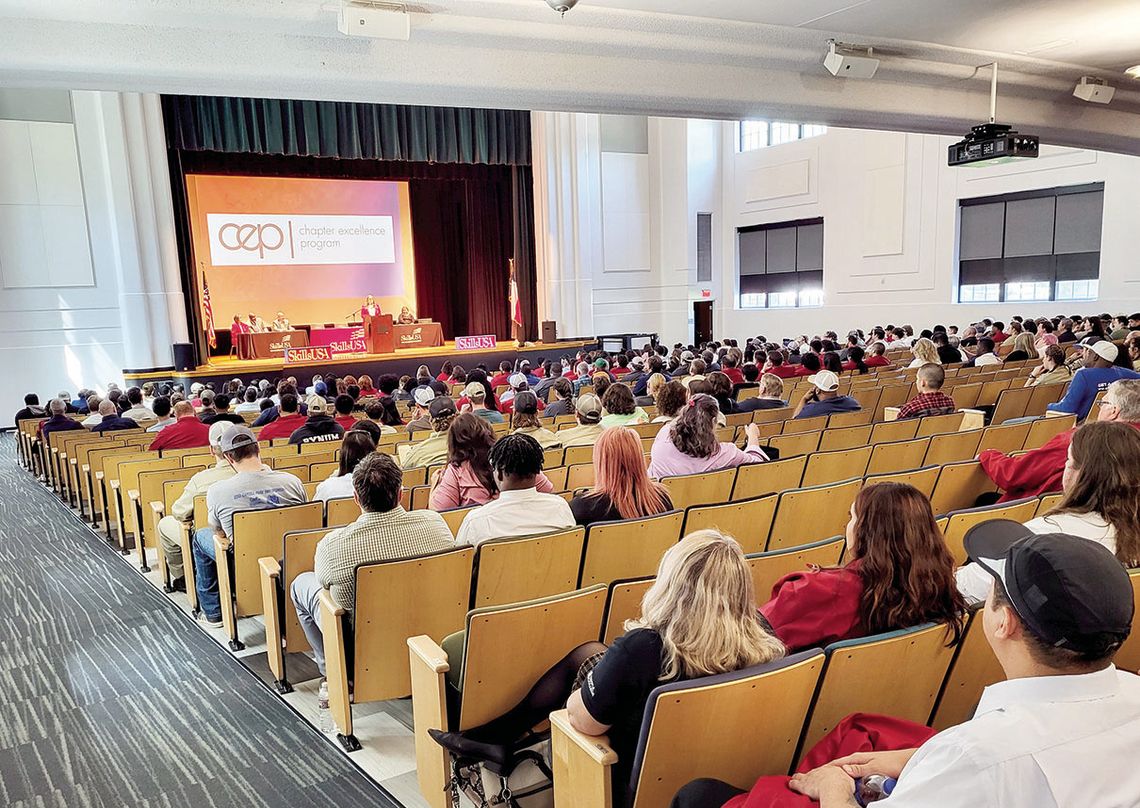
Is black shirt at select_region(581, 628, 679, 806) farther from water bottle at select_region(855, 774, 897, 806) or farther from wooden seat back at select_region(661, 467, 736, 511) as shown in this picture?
wooden seat back at select_region(661, 467, 736, 511)

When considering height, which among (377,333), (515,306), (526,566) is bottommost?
(526,566)

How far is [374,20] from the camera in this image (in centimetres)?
518

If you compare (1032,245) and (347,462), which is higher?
(1032,245)

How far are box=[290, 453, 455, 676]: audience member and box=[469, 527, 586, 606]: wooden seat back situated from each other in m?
0.18

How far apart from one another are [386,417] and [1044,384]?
5.86 metres

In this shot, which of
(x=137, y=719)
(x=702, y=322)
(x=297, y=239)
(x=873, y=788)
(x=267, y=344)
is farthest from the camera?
(x=702, y=322)

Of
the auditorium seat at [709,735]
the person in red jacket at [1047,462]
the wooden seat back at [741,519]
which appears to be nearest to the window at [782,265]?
the person in red jacket at [1047,462]

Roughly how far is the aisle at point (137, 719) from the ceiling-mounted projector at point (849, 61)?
6574mm

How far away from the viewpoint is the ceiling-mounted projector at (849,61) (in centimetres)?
663

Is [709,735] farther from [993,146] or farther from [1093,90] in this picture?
[1093,90]

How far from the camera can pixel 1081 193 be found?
44.7ft

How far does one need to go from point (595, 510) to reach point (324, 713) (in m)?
1.38

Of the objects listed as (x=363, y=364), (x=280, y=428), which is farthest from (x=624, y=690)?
(x=363, y=364)

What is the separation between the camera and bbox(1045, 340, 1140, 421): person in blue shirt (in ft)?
17.2
